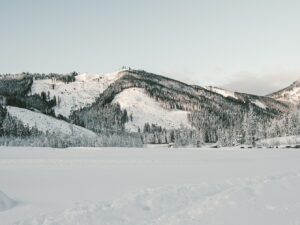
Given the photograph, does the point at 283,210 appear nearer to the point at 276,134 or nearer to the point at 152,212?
the point at 152,212

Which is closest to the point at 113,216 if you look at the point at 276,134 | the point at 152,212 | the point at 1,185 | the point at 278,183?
the point at 152,212

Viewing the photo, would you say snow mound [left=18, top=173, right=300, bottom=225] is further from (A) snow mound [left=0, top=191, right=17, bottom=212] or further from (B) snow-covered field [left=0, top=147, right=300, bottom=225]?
(A) snow mound [left=0, top=191, right=17, bottom=212]

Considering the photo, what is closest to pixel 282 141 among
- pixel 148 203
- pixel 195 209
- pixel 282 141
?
pixel 282 141

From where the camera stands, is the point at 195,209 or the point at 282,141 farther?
the point at 282,141

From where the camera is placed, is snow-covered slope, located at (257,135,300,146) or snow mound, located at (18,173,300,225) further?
snow-covered slope, located at (257,135,300,146)

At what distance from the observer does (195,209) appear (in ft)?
53.1

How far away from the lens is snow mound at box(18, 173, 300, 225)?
14.7 metres

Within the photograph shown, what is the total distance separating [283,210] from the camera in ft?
49.2

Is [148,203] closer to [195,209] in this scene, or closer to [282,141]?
[195,209]

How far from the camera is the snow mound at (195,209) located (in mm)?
14703

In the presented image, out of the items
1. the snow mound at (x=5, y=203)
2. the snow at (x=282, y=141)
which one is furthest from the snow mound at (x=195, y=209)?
the snow at (x=282, y=141)

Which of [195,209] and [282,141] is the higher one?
[282,141]

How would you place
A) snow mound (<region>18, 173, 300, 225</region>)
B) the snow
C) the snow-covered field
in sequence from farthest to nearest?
the snow < the snow-covered field < snow mound (<region>18, 173, 300, 225</region>)

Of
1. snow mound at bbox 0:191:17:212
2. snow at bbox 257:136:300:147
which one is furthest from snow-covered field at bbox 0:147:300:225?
snow at bbox 257:136:300:147
